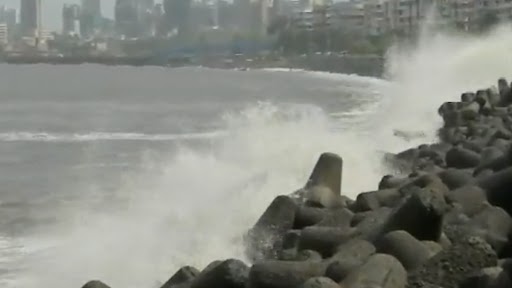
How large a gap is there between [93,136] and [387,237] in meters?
18.6

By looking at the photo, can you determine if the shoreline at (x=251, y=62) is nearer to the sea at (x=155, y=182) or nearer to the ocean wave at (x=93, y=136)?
the sea at (x=155, y=182)

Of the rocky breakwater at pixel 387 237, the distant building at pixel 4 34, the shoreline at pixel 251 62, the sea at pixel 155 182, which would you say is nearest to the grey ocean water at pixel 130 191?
the sea at pixel 155 182

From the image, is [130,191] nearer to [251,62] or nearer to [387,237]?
[387,237]

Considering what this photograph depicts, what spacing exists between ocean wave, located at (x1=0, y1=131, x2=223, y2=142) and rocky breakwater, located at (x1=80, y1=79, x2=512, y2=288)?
14.4m

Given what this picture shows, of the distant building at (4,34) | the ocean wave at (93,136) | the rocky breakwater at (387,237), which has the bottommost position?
the ocean wave at (93,136)

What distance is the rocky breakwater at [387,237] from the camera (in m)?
4.06

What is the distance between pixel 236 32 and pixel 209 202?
110775 millimetres

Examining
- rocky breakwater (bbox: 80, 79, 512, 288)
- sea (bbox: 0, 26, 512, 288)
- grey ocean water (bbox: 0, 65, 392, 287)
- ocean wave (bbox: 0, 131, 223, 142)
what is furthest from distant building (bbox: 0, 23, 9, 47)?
rocky breakwater (bbox: 80, 79, 512, 288)

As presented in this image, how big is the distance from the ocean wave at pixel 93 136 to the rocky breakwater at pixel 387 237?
47.2 ft

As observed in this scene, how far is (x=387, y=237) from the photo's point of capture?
14.9ft

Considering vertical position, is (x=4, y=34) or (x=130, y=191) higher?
(x=4, y=34)

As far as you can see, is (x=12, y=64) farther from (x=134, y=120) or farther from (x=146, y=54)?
(x=134, y=120)

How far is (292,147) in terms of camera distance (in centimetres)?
1227

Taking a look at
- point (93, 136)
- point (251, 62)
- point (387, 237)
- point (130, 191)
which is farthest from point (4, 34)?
point (387, 237)
